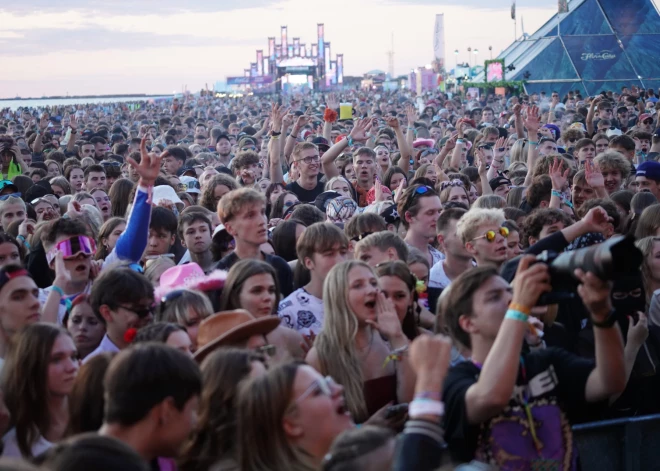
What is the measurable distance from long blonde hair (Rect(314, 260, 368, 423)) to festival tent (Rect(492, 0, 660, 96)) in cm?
3242

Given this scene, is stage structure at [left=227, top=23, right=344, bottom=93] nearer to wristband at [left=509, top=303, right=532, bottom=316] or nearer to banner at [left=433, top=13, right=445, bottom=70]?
banner at [left=433, top=13, right=445, bottom=70]

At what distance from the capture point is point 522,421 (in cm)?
363

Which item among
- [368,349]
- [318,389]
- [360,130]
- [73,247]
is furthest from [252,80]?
[318,389]

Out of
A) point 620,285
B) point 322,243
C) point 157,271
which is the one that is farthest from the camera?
point 157,271

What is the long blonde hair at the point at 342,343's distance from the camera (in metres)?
4.19

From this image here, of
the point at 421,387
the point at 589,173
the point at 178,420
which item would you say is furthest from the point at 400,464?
the point at 589,173

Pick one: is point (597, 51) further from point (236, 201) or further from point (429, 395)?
point (429, 395)

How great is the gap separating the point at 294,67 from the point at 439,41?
1456 inches

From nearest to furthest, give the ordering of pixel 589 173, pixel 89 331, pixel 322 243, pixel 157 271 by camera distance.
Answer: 1. pixel 89 331
2. pixel 322 243
3. pixel 157 271
4. pixel 589 173

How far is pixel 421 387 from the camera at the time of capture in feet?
10.2

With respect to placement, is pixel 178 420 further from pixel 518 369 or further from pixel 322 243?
pixel 322 243

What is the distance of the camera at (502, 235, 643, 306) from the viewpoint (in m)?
3.08

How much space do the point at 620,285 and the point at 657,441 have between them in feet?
4.14

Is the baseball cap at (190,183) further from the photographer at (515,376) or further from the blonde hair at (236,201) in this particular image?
the photographer at (515,376)
